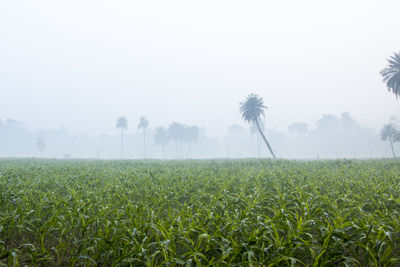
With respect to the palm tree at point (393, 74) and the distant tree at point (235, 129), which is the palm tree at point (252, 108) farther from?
the distant tree at point (235, 129)

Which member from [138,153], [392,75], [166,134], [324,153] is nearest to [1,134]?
[138,153]

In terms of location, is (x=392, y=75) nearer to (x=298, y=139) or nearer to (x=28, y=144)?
(x=298, y=139)

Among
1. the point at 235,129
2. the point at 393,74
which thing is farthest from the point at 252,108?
the point at 235,129

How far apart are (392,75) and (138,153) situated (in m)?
131

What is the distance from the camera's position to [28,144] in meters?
128

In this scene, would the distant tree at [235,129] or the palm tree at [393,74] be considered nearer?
the palm tree at [393,74]

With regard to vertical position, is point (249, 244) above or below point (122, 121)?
below

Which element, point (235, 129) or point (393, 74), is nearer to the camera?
point (393, 74)

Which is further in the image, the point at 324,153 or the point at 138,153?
the point at 138,153

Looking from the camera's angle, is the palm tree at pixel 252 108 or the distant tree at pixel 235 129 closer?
the palm tree at pixel 252 108

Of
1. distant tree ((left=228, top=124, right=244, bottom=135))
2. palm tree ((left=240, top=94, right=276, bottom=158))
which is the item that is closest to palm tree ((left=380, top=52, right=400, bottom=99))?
palm tree ((left=240, top=94, right=276, bottom=158))

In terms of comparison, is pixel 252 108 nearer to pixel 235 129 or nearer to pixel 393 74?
pixel 393 74

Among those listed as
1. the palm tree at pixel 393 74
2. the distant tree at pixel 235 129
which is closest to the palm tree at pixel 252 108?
the palm tree at pixel 393 74

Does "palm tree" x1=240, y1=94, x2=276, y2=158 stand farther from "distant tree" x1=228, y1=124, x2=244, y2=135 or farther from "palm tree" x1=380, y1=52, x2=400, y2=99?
"distant tree" x1=228, y1=124, x2=244, y2=135
